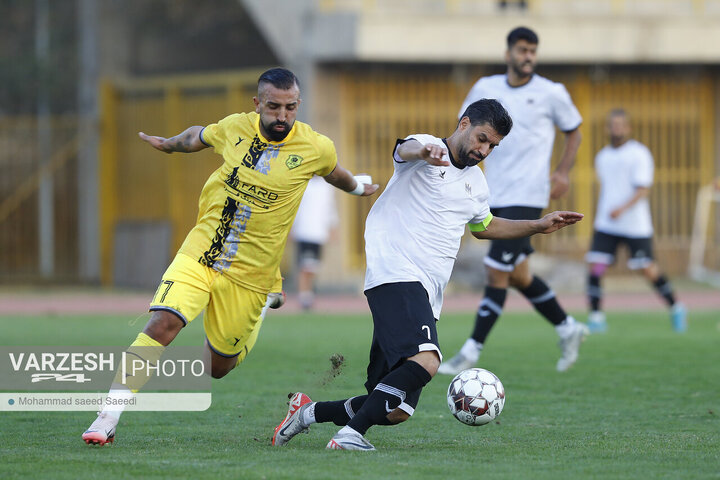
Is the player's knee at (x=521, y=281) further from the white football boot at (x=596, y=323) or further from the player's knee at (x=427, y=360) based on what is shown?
the white football boot at (x=596, y=323)

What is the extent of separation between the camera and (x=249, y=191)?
21.6 ft

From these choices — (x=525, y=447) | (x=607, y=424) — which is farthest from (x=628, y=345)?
(x=525, y=447)

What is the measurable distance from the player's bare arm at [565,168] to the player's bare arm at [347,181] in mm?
2704

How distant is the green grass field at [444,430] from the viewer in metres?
5.40

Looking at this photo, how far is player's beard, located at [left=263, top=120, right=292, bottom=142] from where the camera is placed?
6.46 m

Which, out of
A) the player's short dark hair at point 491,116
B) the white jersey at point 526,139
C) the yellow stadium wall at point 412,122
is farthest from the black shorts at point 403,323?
the yellow stadium wall at point 412,122

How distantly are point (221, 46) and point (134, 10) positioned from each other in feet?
6.97

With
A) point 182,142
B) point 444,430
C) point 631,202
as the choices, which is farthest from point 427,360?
point 631,202

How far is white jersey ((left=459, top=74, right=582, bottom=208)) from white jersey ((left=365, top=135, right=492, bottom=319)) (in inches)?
123

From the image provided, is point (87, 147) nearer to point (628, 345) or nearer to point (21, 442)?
point (628, 345)

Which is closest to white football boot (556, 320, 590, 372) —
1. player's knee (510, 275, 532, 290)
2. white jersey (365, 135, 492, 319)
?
player's knee (510, 275, 532, 290)

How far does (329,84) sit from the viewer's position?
21.5 meters

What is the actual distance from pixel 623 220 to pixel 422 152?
833 centimetres

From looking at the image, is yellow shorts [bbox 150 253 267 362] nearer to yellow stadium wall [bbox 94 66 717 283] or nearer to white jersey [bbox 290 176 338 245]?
white jersey [bbox 290 176 338 245]
